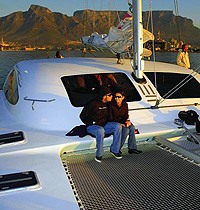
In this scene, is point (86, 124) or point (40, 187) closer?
point (40, 187)

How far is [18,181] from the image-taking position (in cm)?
308

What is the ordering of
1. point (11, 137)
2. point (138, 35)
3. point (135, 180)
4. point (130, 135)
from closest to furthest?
point (135, 180) < point (11, 137) < point (130, 135) < point (138, 35)

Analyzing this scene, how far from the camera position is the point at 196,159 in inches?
154

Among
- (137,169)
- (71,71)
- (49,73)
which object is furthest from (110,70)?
(137,169)

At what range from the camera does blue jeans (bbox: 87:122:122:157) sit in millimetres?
4012

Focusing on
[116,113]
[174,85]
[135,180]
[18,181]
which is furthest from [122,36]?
[18,181]

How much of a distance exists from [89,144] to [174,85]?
2250 millimetres

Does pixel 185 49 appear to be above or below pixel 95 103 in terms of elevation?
above

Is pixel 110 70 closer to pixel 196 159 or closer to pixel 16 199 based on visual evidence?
pixel 196 159

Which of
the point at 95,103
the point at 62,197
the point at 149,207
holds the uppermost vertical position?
the point at 95,103

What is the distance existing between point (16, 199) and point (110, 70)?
3.11m

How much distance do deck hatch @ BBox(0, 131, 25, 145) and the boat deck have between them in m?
0.68

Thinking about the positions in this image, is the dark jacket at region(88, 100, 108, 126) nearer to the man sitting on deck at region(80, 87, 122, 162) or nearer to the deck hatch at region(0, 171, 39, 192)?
the man sitting on deck at region(80, 87, 122, 162)

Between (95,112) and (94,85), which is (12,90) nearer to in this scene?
(94,85)
